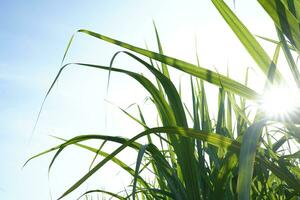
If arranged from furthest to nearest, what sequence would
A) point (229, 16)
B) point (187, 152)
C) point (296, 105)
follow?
1. point (187, 152)
2. point (229, 16)
3. point (296, 105)

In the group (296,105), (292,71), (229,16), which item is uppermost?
(229,16)

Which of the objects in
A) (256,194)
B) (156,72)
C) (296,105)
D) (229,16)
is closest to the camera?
(296,105)

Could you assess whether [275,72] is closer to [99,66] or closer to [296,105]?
[296,105]

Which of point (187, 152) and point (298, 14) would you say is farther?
point (187, 152)

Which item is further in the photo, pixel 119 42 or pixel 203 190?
pixel 203 190

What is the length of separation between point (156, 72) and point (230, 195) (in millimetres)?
407

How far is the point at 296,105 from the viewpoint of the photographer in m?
0.72

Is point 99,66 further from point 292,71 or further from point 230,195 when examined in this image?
point 230,195

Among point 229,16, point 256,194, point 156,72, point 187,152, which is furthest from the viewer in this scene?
point 256,194

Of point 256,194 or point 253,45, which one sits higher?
point 253,45

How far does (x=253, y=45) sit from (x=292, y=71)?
11cm

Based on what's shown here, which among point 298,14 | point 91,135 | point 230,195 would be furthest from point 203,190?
point 298,14

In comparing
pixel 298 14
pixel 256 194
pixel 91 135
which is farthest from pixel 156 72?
pixel 256 194

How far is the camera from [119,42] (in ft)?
3.05
